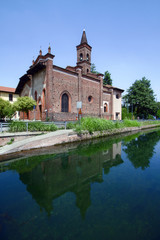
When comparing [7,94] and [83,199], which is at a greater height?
[7,94]

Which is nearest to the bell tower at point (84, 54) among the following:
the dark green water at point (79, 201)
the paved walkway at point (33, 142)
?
the paved walkway at point (33, 142)

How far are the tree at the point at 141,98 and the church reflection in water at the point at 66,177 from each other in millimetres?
35523

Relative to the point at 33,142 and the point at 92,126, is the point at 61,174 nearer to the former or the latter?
the point at 33,142

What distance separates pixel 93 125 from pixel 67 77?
35.1 ft

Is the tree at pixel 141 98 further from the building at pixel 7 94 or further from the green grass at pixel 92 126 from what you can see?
the building at pixel 7 94

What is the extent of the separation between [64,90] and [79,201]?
18.5 metres

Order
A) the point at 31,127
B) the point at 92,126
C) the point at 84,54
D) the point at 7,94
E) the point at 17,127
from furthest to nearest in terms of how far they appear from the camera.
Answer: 1. the point at 7,94
2. the point at 84,54
3. the point at 92,126
4. the point at 31,127
5. the point at 17,127

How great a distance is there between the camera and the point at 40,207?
3438 millimetres

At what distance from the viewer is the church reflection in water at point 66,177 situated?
3.83m

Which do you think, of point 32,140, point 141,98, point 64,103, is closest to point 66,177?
point 32,140

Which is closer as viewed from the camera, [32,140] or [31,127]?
[32,140]

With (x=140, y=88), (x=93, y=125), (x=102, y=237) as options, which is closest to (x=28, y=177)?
(x=102, y=237)

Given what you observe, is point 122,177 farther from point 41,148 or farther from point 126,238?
point 41,148

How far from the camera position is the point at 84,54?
28.5m
